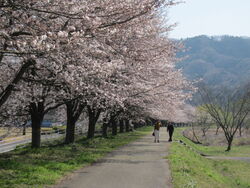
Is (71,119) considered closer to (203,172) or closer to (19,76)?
(203,172)

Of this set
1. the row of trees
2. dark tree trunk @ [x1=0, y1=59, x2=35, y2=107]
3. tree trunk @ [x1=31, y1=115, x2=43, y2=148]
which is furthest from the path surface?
tree trunk @ [x1=31, y1=115, x2=43, y2=148]

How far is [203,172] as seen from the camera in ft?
48.4

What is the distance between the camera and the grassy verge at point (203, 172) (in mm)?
11017

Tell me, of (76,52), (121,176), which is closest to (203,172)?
(121,176)

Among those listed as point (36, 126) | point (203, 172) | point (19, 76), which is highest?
point (19, 76)

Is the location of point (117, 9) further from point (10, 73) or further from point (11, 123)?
point (11, 123)

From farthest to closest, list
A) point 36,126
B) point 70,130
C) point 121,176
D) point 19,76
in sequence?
point 70,130, point 36,126, point 19,76, point 121,176

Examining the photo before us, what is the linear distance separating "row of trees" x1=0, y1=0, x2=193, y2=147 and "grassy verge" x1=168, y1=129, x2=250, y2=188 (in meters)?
3.92

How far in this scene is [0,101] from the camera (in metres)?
10.9

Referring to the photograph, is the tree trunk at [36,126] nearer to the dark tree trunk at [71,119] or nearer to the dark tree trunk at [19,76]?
the dark tree trunk at [71,119]

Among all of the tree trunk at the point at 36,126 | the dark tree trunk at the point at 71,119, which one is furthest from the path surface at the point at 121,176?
the dark tree trunk at the point at 71,119

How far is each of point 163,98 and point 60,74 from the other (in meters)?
12.4

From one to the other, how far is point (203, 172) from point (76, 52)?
7989mm

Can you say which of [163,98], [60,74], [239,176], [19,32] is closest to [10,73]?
[60,74]
